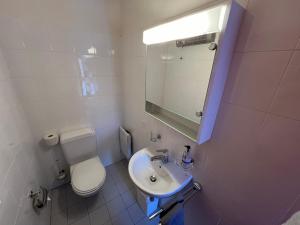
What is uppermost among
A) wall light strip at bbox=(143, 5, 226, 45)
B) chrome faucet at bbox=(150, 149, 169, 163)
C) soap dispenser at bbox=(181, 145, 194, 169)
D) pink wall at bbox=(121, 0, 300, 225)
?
wall light strip at bbox=(143, 5, 226, 45)

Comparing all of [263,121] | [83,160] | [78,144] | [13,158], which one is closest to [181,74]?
[263,121]

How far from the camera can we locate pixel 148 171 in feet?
3.83

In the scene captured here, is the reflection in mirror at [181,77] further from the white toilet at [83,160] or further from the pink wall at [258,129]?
the white toilet at [83,160]

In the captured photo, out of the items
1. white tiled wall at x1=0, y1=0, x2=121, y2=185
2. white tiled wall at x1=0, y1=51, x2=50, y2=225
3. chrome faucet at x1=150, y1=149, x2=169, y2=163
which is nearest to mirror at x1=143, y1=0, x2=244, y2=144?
chrome faucet at x1=150, y1=149, x2=169, y2=163

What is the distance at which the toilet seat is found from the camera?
4.36ft

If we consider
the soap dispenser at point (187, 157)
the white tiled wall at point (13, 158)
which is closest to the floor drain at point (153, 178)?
the soap dispenser at point (187, 157)

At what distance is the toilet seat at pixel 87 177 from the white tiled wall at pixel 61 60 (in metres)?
0.35

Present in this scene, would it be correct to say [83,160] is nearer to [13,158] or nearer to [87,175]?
[87,175]

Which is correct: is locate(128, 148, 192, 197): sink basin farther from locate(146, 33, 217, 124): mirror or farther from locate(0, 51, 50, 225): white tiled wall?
locate(0, 51, 50, 225): white tiled wall

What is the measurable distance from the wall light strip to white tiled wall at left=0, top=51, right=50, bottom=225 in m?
1.26

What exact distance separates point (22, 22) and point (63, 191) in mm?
1957

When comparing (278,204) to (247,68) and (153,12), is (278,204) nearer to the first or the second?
(247,68)

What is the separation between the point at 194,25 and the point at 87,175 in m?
1.75

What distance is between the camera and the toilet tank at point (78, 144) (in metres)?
1.53
